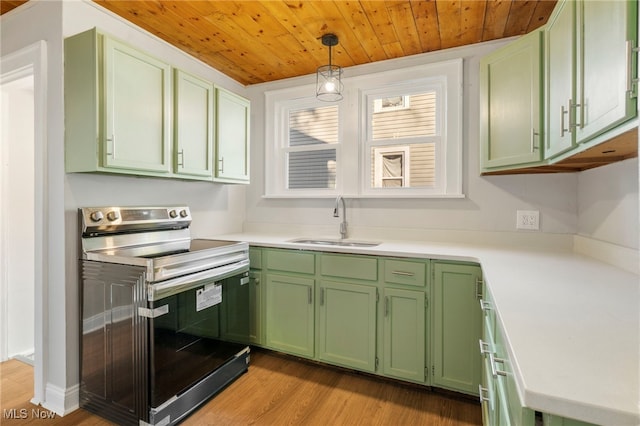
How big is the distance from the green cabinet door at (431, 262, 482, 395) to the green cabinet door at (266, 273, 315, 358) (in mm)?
840

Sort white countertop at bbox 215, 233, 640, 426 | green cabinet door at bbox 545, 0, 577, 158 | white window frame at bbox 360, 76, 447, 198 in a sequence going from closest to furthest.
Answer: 1. white countertop at bbox 215, 233, 640, 426
2. green cabinet door at bbox 545, 0, 577, 158
3. white window frame at bbox 360, 76, 447, 198

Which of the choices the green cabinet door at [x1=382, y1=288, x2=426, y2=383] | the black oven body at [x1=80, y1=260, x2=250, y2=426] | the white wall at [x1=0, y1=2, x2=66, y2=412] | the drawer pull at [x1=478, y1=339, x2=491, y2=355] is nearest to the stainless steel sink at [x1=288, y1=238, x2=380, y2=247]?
the green cabinet door at [x1=382, y1=288, x2=426, y2=383]

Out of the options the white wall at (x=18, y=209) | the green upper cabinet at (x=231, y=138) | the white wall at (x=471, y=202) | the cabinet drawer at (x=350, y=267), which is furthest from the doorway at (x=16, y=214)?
the cabinet drawer at (x=350, y=267)

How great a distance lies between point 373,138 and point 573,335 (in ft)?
7.47

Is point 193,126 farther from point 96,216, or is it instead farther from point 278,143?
point 278,143

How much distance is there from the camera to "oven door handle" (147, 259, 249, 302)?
1639 millimetres

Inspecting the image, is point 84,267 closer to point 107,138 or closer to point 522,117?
point 107,138

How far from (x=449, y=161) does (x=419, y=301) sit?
1.15m

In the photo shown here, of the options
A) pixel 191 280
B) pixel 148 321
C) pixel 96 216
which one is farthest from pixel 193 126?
pixel 148 321

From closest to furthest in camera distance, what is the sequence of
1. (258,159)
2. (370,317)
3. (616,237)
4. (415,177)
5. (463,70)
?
(616,237)
(370,317)
(463,70)
(415,177)
(258,159)

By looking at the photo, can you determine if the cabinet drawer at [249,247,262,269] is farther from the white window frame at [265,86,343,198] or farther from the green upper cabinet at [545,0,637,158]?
the green upper cabinet at [545,0,637,158]

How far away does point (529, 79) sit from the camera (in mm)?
1791

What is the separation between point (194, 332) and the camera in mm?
1868

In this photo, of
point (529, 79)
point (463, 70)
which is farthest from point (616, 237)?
point (463, 70)
